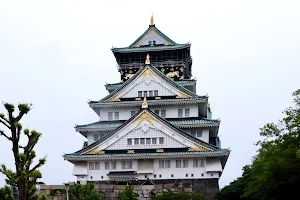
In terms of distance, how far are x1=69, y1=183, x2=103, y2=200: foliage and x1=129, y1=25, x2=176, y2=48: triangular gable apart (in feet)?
69.9

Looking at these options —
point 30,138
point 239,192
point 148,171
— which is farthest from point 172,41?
point 30,138

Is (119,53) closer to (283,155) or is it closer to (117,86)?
(117,86)

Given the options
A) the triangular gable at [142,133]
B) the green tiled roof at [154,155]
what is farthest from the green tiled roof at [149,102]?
the green tiled roof at [154,155]

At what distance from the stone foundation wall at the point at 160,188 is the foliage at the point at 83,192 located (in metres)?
3.93

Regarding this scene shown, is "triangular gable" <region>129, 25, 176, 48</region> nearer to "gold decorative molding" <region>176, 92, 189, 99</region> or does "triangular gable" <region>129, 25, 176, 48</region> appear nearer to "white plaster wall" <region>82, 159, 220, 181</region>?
"gold decorative molding" <region>176, 92, 189, 99</region>

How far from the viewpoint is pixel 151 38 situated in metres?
48.0

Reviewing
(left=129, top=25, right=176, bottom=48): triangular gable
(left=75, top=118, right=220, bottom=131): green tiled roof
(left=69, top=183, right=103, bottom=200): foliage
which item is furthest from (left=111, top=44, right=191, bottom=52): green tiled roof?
(left=69, top=183, right=103, bottom=200): foliage

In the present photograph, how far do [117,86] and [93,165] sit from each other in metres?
10.4

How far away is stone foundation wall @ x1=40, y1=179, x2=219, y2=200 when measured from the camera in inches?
1353

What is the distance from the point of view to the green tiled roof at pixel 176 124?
39406 millimetres

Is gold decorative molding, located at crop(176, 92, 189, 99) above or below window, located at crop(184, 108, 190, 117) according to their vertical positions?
above

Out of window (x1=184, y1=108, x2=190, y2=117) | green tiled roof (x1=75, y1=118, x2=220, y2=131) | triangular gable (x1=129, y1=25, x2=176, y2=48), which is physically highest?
triangular gable (x1=129, y1=25, x2=176, y2=48)

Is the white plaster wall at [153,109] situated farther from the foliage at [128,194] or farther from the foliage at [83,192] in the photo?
the foliage at [83,192]

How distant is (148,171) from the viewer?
37406mm
